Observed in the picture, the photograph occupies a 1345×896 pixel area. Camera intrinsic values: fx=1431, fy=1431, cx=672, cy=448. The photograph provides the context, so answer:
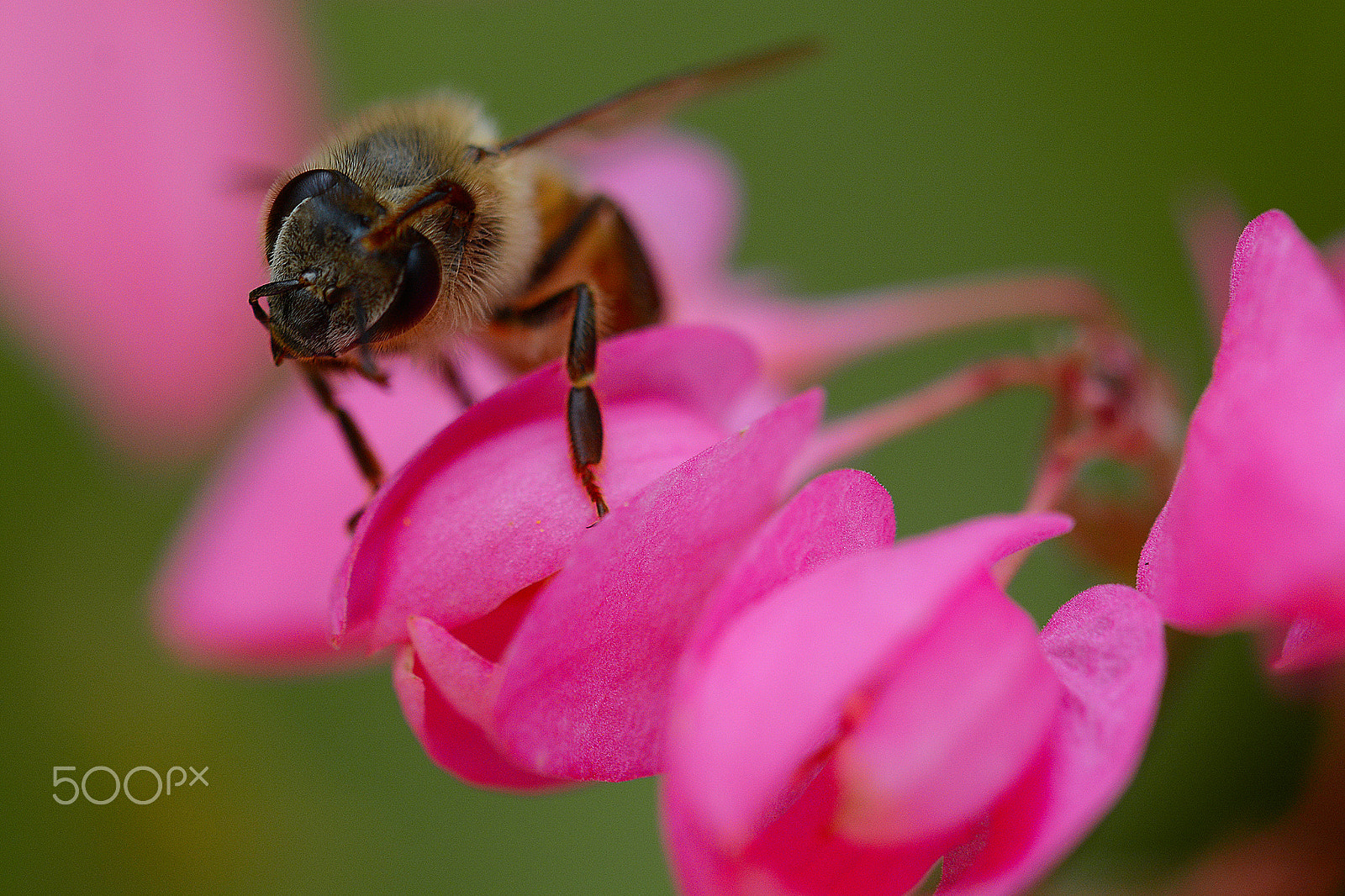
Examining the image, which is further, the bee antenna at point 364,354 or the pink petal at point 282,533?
the pink petal at point 282,533

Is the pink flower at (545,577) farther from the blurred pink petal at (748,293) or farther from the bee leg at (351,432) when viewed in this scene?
the blurred pink petal at (748,293)

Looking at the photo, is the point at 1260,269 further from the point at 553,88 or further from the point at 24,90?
the point at 553,88

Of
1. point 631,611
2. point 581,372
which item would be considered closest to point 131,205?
point 581,372

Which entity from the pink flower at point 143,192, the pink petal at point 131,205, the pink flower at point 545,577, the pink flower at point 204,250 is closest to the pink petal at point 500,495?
the pink flower at point 545,577

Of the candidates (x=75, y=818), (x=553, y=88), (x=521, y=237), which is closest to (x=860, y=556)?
(x=521, y=237)

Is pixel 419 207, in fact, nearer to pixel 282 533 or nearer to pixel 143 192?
pixel 282 533

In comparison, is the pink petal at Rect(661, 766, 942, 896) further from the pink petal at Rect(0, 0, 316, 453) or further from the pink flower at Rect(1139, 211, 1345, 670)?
the pink petal at Rect(0, 0, 316, 453)
